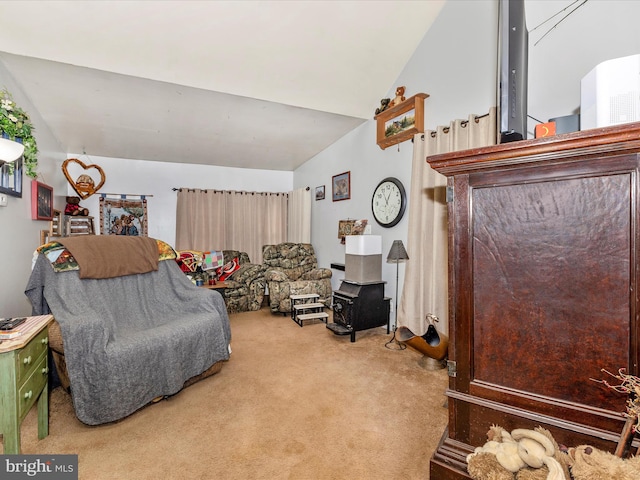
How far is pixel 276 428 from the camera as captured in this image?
1.81 m

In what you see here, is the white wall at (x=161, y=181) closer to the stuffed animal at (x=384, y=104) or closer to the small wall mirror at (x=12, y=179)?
the small wall mirror at (x=12, y=179)

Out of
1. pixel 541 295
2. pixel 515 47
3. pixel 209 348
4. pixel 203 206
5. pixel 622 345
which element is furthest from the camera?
pixel 203 206

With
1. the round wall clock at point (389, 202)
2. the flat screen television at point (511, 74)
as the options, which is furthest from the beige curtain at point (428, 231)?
the flat screen television at point (511, 74)

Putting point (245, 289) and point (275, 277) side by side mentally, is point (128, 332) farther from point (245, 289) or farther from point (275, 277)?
point (245, 289)

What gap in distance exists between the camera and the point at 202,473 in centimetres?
147

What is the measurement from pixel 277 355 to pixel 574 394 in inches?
92.0

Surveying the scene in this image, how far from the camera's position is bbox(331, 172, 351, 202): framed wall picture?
4379mm

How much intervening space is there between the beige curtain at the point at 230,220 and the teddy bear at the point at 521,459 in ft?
16.8

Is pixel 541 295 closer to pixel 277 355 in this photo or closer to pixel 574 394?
pixel 574 394

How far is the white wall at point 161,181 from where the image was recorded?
4965mm

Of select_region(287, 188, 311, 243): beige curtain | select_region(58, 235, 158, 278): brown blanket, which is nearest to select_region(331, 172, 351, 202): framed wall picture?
select_region(287, 188, 311, 243): beige curtain

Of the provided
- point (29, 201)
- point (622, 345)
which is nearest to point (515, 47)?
point (622, 345)

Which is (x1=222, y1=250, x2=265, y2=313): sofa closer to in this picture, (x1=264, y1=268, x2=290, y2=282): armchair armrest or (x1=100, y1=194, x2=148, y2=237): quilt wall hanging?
(x1=264, y1=268, x2=290, y2=282): armchair armrest

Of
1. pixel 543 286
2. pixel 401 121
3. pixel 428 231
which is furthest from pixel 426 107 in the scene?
pixel 543 286
